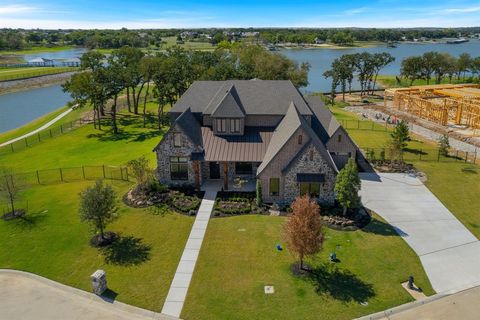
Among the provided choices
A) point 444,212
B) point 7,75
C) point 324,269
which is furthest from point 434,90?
point 7,75

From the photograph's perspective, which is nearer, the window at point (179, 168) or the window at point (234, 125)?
the window at point (179, 168)

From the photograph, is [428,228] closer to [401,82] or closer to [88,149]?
[88,149]

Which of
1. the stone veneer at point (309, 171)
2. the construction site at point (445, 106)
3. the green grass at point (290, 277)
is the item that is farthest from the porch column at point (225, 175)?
the construction site at point (445, 106)

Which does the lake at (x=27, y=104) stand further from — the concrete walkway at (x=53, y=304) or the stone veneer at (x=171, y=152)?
the concrete walkway at (x=53, y=304)

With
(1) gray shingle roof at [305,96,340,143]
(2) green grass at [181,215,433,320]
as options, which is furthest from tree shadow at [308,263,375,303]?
(1) gray shingle roof at [305,96,340,143]

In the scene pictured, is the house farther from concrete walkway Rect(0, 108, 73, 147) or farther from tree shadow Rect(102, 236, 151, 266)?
concrete walkway Rect(0, 108, 73, 147)
